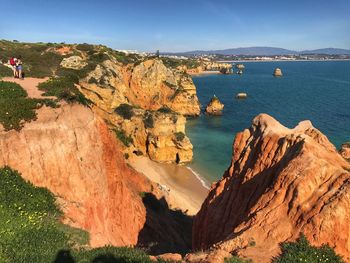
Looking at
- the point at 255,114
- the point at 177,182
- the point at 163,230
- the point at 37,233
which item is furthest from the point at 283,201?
the point at 255,114

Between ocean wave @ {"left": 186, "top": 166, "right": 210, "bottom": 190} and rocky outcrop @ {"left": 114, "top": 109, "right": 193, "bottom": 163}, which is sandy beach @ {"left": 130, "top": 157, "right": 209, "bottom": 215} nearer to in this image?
ocean wave @ {"left": 186, "top": 166, "right": 210, "bottom": 190}

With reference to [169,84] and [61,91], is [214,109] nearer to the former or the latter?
[169,84]

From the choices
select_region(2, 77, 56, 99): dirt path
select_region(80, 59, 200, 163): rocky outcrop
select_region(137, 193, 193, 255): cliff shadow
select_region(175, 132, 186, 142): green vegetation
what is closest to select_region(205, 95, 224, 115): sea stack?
select_region(80, 59, 200, 163): rocky outcrop

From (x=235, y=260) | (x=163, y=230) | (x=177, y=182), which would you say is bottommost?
(x=177, y=182)

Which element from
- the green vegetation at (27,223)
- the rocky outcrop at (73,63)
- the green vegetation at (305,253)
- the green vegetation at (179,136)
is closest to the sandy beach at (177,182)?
the green vegetation at (179,136)

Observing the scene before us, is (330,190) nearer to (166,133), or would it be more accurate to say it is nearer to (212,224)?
(212,224)

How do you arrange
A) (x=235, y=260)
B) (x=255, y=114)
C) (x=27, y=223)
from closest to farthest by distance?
1. (x=235, y=260)
2. (x=27, y=223)
3. (x=255, y=114)

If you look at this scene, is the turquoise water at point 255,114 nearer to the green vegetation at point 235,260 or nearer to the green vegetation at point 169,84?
the green vegetation at point 169,84
